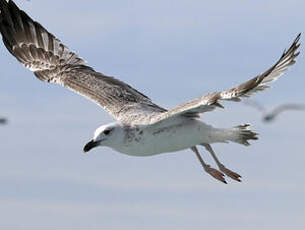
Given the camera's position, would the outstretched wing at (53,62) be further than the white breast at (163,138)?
Yes

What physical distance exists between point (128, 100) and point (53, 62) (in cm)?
418

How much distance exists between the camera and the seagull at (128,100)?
17.4 m

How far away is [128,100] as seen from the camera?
892 inches

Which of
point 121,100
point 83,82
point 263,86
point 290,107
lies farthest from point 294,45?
point 290,107

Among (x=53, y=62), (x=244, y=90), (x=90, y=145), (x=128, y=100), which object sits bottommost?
(x=244, y=90)

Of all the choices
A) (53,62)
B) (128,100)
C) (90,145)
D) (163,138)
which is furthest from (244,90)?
(53,62)

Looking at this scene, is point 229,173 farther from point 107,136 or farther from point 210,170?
point 107,136

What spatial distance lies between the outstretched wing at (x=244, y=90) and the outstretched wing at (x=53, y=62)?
4.81 m

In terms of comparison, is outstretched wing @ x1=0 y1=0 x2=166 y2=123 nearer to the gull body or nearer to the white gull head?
the white gull head

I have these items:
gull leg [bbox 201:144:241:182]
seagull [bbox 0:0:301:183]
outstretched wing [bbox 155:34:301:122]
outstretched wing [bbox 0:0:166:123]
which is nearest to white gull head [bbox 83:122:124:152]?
seagull [bbox 0:0:301:183]

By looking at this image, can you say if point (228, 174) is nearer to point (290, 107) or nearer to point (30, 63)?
point (30, 63)

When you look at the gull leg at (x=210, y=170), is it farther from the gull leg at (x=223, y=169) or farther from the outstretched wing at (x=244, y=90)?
the outstretched wing at (x=244, y=90)

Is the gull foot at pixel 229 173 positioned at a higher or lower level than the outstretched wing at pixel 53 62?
lower

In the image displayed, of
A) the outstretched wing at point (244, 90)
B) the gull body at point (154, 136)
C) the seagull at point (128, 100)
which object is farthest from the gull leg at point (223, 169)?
the outstretched wing at point (244, 90)
